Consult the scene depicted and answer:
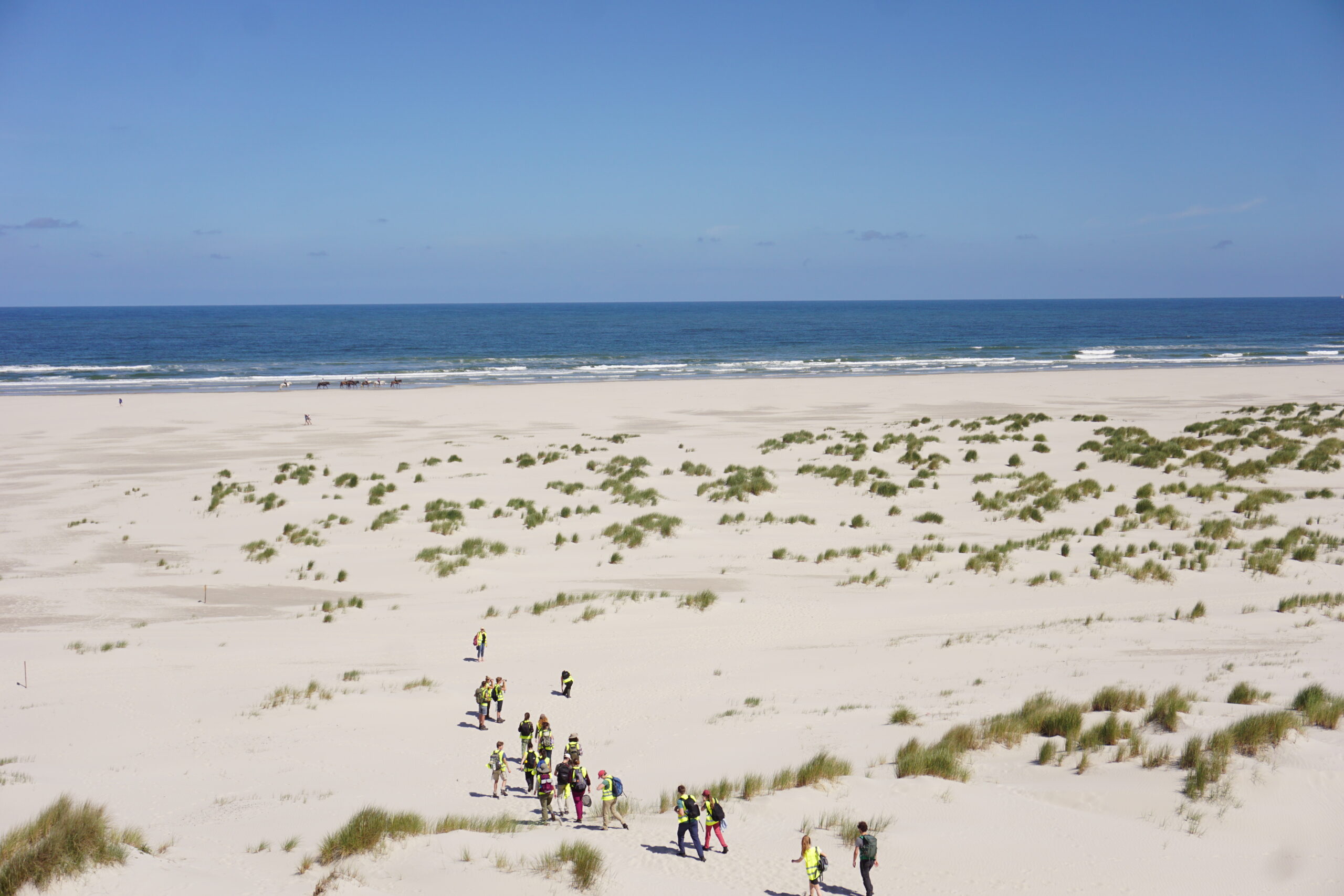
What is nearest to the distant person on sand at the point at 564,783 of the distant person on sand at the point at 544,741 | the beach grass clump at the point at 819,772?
the distant person on sand at the point at 544,741

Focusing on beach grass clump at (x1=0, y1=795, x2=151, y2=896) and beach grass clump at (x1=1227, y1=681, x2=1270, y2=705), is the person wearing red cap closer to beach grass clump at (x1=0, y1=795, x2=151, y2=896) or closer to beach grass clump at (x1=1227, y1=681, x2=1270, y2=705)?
beach grass clump at (x1=0, y1=795, x2=151, y2=896)

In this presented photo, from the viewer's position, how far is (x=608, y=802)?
29.1 ft

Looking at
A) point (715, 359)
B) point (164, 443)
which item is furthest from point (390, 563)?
point (715, 359)

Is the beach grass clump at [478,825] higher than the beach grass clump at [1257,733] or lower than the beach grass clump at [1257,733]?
lower

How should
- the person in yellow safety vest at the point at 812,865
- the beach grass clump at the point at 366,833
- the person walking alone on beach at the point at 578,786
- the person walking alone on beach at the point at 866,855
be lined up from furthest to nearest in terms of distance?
the person walking alone on beach at the point at 578,786 → the beach grass clump at the point at 366,833 → the person walking alone on beach at the point at 866,855 → the person in yellow safety vest at the point at 812,865

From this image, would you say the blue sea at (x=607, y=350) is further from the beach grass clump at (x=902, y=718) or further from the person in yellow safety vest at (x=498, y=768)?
the person in yellow safety vest at (x=498, y=768)

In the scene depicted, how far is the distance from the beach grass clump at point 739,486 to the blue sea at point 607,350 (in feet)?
135

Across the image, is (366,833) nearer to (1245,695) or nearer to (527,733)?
(527,733)

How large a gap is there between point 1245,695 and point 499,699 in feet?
31.4

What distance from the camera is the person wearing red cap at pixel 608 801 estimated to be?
873 centimetres

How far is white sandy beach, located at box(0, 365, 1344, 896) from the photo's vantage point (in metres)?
8.08

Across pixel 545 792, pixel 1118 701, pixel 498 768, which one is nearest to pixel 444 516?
pixel 498 768

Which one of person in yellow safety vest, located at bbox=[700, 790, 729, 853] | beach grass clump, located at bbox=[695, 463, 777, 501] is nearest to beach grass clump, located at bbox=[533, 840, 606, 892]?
person in yellow safety vest, located at bbox=[700, 790, 729, 853]

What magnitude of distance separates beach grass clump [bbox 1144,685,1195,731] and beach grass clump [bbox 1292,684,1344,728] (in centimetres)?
114
